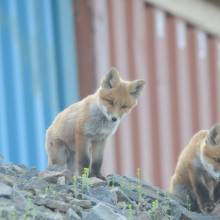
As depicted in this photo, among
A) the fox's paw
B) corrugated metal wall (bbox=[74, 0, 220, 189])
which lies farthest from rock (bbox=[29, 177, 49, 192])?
corrugated metal wall (bbox=[74, 0, 220, 189])

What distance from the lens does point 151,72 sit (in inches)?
334

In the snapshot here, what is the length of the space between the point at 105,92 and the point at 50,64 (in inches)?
138

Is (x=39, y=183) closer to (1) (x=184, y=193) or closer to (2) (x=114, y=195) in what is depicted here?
(2) (x=114, y=195)

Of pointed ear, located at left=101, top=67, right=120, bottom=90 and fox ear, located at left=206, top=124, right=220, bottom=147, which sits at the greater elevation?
pointed ear, located at left=101, top=67, right=120, bottom=90

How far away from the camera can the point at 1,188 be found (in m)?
2.91

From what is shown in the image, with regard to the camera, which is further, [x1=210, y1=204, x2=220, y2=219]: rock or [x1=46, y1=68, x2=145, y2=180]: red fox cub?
[x1=46, y1=68, x2=145, y2=180]: red fox cub

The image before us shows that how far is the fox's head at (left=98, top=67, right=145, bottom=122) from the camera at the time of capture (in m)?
4.31

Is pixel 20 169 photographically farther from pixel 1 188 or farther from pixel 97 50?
pixel 97 50

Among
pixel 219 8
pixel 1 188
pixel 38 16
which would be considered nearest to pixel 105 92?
pixel 1 188

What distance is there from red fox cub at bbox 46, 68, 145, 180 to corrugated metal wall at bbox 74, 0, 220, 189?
3.08 meters

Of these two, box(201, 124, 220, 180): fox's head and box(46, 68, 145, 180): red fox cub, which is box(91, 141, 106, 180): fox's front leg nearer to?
box(46, 68, 145, 180): red fox cub

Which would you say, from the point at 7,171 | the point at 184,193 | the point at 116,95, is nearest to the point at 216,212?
the point at 184,193

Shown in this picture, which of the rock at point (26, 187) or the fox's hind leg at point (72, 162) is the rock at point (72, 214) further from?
the fox's hind leg at point (72, 162)

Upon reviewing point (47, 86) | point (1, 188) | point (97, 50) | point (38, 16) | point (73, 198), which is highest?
point (38, 16)
